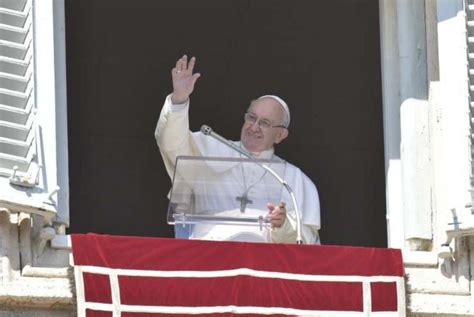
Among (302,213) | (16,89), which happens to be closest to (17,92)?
(16,89)

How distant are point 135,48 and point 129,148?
484mm

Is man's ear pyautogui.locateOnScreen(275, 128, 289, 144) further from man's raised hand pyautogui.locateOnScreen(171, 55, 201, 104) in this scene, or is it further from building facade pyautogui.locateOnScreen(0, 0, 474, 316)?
man's raised hand pyautogui.locateOnScreen(171, 55, 201, 104)

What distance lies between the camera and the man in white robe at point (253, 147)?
451 inches

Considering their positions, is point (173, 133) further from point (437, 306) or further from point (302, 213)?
point (437, 306)

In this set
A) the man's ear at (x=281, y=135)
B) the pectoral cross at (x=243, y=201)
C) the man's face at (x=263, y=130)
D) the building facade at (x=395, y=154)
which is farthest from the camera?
the man's ear at (x=281, y=135)

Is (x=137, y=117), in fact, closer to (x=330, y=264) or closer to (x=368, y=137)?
(x=368, y=137)

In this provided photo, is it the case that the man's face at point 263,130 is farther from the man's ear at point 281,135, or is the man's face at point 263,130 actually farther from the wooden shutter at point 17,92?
the wooden shutter at point 17,92

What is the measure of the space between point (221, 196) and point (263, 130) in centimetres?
78

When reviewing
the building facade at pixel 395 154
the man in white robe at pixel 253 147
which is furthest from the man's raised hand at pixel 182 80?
the building facade at pixel 395 154

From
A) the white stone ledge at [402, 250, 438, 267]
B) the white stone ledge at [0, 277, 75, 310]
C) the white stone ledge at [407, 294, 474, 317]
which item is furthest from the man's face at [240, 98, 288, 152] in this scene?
the white stone ledge at [0, 277, 75, 310]

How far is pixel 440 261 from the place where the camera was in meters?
11.3

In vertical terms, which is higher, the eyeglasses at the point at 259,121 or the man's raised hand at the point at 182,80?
the man's raised hand at the point at 182,80

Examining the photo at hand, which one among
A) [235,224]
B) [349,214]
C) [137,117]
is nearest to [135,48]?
[137,117]

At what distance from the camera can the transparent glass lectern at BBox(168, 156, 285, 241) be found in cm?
1144
